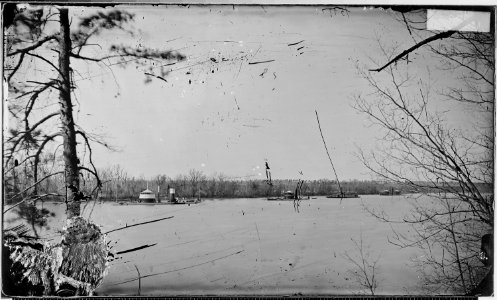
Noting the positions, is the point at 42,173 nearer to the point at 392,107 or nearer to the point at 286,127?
the point at 286,127

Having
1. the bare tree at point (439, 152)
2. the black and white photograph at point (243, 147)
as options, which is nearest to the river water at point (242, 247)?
the black and white photograph at point (243, 147)

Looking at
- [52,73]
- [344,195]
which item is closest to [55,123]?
[52,73]

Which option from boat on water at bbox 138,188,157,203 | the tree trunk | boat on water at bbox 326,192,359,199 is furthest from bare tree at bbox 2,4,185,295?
boat on water at bbox 326,192,359,199

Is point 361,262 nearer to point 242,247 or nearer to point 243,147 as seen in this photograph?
point 242,247

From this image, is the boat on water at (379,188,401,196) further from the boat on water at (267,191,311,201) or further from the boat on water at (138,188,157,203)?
the boat on water at (138,188,157,203)

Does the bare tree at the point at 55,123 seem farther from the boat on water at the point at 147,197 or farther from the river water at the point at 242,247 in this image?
the boat on water at the point at 147,197

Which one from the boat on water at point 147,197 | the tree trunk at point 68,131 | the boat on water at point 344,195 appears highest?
the tree trunk at point 68,131
